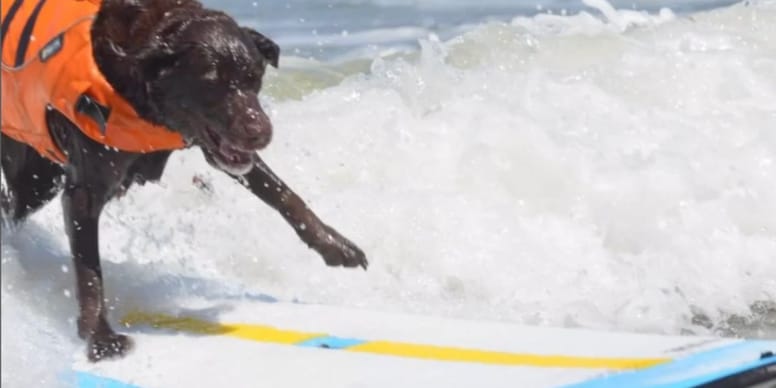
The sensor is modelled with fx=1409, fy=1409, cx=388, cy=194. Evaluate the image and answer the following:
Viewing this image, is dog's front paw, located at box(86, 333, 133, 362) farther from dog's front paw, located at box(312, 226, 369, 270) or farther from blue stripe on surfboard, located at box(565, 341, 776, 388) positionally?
blue stripe on surfboard, located at box(565, 341, 776, 388)

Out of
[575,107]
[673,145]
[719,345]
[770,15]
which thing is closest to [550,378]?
[719,345]

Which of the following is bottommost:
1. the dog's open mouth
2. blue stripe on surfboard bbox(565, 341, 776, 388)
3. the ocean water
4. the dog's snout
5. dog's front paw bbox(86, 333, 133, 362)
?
the ocean water

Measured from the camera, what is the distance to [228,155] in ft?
10.6

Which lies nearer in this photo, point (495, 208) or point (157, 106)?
point (157, 106)

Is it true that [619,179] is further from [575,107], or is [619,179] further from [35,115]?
[35,115]

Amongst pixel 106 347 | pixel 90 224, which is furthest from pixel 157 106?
pixel 106 347

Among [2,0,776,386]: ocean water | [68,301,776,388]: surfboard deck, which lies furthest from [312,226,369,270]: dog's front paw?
[2,0,776,386]: ocean water

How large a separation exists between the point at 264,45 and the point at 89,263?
698mm

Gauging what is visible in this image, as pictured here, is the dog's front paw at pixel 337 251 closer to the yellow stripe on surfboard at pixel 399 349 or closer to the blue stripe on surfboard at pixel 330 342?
the yellow stripe on surfboard at pixel 399 349

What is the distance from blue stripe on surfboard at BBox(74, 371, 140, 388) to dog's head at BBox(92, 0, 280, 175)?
1.81 feet

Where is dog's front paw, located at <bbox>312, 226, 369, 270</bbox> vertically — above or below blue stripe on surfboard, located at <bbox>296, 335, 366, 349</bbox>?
below

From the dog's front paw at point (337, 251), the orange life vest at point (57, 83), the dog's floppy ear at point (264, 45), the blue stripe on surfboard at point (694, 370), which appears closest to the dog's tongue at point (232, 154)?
the orange life vest at point (57, 83)

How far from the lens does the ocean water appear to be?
4082mm

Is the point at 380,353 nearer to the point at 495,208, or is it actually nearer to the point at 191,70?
the point at 191,70
